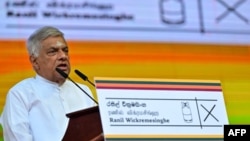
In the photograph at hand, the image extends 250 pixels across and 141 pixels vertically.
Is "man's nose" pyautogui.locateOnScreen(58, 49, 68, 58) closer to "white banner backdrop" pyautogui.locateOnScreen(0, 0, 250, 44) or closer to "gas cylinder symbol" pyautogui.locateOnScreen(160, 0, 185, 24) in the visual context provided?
"white banner backdrop" pyautogui.locateOnScreen(0, 0, 250, 44)

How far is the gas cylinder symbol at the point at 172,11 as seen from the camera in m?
3.79

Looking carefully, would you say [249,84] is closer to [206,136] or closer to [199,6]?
[199,6]

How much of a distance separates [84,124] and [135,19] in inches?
54.2

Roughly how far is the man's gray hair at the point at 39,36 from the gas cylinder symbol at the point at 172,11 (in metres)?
1.05

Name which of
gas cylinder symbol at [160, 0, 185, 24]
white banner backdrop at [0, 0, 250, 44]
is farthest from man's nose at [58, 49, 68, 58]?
gas cylinder symbol at [160, 0, 185, 24]

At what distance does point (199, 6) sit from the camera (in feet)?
12.7

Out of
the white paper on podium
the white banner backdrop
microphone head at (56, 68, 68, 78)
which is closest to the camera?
the white paper on podium

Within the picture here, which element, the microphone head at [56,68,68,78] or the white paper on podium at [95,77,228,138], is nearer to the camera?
the white paper on podium at [95,77,228,138]

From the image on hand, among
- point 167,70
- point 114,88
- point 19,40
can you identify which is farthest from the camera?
point 167,70

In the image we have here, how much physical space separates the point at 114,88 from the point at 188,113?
28 centimetres

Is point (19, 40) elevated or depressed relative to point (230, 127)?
elevated

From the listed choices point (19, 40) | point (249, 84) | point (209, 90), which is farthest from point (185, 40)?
point (209, 90)

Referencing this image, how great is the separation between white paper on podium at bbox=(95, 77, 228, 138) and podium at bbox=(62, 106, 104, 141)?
0.94 ft

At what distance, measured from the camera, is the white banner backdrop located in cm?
349
